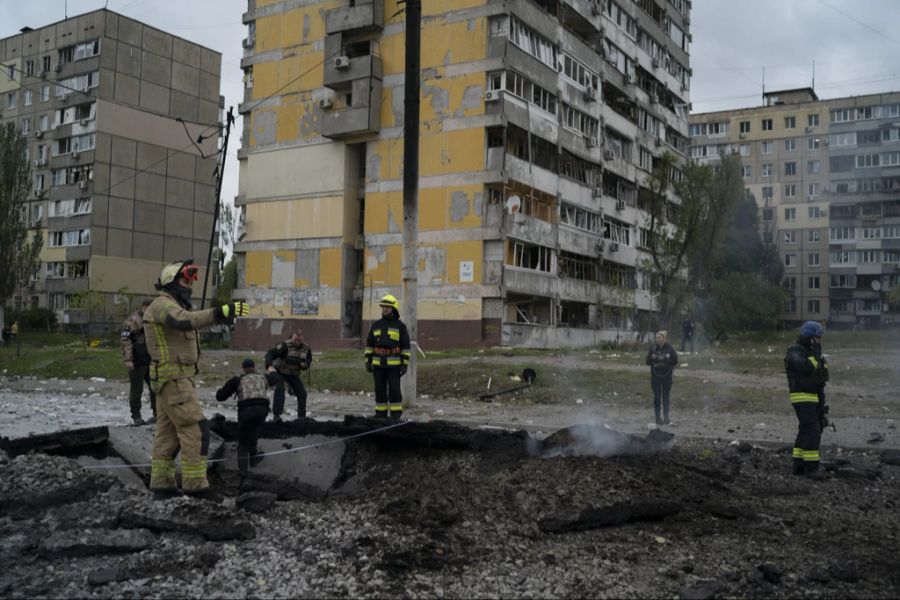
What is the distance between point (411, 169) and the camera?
16.0 m

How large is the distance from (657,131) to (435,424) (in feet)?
170

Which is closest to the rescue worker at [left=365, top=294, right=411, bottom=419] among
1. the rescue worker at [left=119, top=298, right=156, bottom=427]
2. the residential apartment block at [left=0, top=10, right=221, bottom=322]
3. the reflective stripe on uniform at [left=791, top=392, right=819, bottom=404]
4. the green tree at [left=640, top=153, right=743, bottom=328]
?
the rescue worker at [left=119, top=298, right=156, bottom=427]

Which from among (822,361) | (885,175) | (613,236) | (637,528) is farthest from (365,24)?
(637,528)

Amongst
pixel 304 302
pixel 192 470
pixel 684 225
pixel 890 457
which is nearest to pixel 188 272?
pixel 192 470

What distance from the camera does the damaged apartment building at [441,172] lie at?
3631 centimetres

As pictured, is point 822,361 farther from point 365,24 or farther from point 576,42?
point 576,42

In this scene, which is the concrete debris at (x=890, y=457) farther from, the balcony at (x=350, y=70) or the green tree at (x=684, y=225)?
the balcony at (x=350, y=70)

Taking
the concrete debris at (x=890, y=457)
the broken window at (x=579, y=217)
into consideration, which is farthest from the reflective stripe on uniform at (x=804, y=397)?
the broken window at (x=579, y=217)

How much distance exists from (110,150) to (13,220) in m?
9.60

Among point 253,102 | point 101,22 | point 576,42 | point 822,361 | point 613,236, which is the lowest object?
point 822,361

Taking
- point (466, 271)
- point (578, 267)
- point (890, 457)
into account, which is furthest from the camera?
point (578, 267)

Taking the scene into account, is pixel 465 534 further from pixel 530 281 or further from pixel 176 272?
pixel 530 281

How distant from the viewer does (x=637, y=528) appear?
679cm

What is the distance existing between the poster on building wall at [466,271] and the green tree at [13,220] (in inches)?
1182
